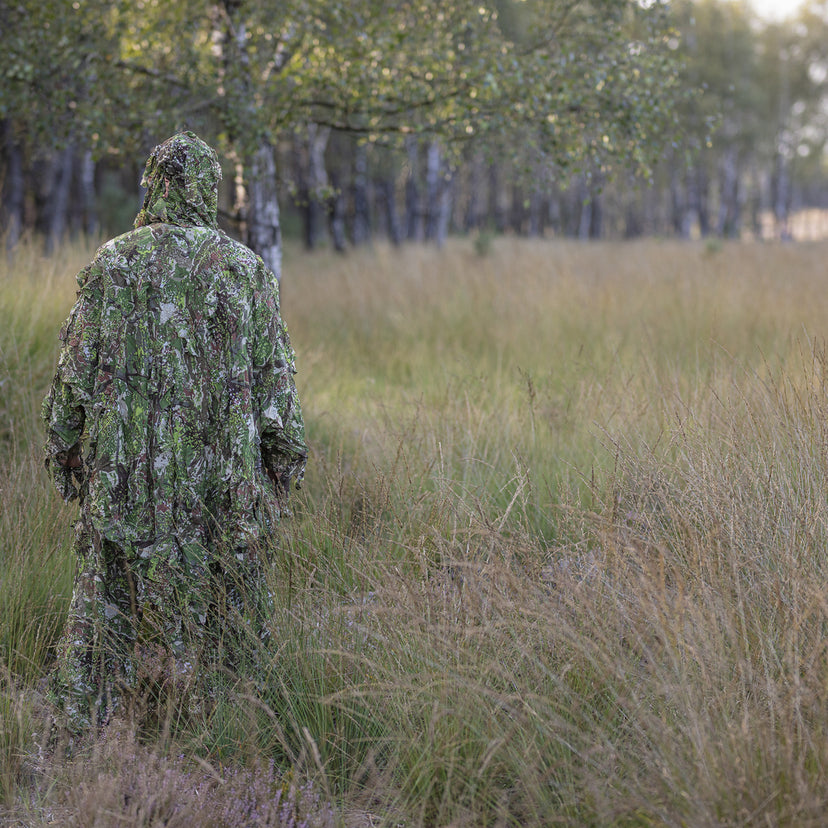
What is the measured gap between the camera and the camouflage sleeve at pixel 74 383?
8.63ft

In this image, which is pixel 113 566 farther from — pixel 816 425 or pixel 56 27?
pixel 56 27

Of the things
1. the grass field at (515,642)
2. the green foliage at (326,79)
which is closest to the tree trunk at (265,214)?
the green foliage at (326,79)

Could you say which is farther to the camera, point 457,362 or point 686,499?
point 457,362

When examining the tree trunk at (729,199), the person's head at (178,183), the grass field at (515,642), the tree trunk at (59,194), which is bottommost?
the grass field at (515,642)

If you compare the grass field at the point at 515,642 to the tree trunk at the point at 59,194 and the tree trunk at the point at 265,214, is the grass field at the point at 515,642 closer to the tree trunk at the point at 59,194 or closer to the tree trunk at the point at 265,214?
the tree trunk at the point at 265,214

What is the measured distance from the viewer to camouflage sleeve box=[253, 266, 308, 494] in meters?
2.80

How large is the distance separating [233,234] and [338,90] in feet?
6.08

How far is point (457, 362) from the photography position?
7086mm

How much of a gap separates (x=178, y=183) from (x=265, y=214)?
14.4 ft

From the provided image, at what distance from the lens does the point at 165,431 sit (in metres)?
2.68

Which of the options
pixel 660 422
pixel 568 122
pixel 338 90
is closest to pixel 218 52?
pixel 338 90

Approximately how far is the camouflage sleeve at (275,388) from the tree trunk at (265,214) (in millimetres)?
4179

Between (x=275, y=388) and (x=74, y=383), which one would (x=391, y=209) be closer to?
(x=275, y=388)

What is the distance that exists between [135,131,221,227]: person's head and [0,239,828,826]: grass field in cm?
127
